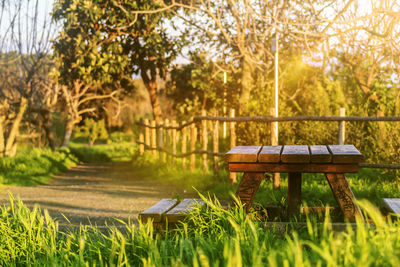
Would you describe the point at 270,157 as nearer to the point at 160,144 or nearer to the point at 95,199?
the point at 95,199

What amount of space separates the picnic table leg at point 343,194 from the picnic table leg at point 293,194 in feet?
2.34

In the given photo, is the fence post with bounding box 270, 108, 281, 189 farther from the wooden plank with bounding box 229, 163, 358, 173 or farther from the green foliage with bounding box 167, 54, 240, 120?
the green foliage with bounding box 167, 54, 240, 120

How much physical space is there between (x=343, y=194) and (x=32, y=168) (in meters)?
10.2

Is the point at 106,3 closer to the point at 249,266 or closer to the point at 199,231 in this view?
the point at 199,231

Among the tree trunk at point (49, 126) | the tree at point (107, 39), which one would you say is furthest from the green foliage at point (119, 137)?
the tree at point (107, 39)

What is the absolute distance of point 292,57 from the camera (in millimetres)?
13117

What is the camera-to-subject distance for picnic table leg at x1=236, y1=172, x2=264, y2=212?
3686 mm

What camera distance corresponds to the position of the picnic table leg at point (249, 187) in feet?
12.1

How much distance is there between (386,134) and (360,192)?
1849 millimetres

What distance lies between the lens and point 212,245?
276 centimetres

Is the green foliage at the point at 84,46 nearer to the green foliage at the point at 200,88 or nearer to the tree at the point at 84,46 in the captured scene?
the tree at the point at 84,46

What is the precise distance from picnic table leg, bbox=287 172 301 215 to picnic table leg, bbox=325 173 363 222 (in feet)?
2.34

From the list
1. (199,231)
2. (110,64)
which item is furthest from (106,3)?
(199,231)

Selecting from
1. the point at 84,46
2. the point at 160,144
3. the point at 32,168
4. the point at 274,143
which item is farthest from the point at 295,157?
the point at 84,46
